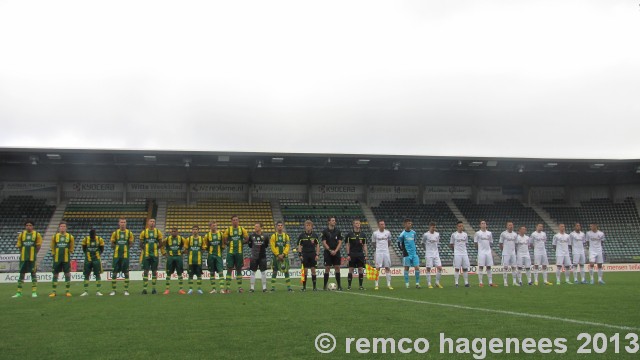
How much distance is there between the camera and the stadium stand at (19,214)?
36.8 m

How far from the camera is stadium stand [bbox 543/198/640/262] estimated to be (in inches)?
1646

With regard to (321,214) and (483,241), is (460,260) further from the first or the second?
(321,214)

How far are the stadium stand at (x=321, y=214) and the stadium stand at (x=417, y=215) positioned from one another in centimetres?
156

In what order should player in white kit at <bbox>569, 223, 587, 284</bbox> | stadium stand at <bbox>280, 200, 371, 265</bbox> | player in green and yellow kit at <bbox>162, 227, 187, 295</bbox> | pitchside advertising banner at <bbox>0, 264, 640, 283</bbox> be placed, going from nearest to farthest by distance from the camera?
player in green and yellow kit at <bbox>162, 227, 187, 295</bbox> → player in white kit at <bbox>569, 223, 587, 284</bbox> → pitchside advertising banner at <bbox>0, 264, 640, 283</bbox> → stadium stand at <bbox>280, 200, 371, 265</bbox>

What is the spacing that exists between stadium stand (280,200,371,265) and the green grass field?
26471 millimetres

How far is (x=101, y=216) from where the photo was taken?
3959 centimetres

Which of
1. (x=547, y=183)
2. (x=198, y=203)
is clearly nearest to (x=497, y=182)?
(x=547, y=183)

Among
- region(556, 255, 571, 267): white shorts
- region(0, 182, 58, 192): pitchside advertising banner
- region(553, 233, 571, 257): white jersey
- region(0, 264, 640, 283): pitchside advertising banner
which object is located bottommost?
region(0, 264, 640, 283): pitchside advertising banner

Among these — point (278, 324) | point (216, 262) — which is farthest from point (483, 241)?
point (278, 324)

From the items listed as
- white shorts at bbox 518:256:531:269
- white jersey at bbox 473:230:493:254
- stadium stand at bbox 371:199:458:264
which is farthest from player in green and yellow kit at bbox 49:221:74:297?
stadium stand at bbox 371:199:458:264

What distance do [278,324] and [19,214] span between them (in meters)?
34.5

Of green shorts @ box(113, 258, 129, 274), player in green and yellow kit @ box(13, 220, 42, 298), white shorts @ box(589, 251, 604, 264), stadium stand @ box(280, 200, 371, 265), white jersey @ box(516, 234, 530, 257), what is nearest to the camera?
player in green and yellow kit @ box(13, 220, 42, 298)

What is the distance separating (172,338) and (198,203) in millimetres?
34429

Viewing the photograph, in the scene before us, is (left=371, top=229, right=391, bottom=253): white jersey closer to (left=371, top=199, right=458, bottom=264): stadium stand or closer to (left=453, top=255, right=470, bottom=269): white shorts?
(left=453, top=255, right=470, bottom=269): white shorts
